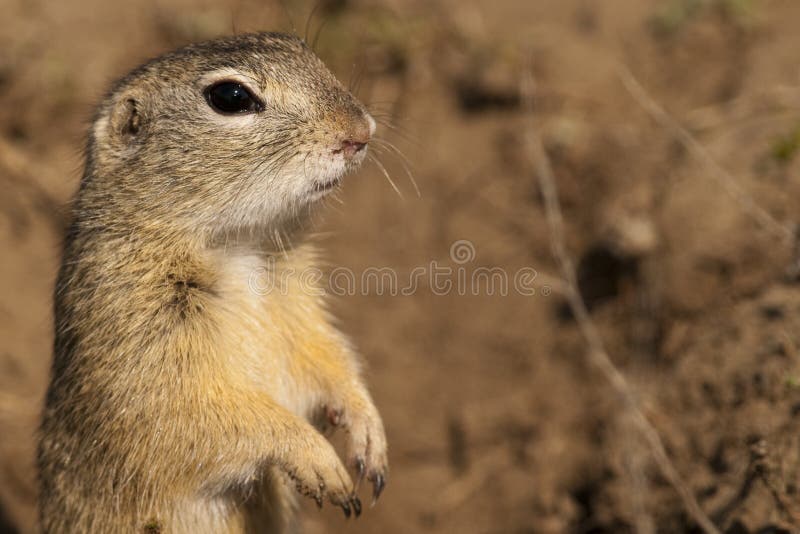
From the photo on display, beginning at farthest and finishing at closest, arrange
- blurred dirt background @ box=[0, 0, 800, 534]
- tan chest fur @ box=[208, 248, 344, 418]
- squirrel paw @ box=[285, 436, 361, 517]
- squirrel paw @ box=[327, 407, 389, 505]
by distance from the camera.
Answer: blurred dirt background @ box=[0, 0, 800, 534] → squirrel paw @ box=[327, 407, 389, 505] → tan chest fur @ box=[208, 248, 344, 418] → squirrel paw @ box=[285, 436, 361, 517]

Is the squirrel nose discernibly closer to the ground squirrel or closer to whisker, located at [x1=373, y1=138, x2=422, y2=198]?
the ground squirrel

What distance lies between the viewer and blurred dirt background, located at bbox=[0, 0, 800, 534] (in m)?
5.50

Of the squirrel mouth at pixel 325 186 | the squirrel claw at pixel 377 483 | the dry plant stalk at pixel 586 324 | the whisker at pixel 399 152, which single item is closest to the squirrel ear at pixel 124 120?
the squirrel mouth at pixel 325 186

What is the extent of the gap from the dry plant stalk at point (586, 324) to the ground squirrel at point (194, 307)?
1.56m

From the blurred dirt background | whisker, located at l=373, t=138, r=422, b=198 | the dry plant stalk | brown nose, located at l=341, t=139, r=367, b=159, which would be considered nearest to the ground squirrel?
brown nose, located at l=341, t=139, r=367, b=159

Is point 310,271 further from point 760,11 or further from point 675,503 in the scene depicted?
point 760,11

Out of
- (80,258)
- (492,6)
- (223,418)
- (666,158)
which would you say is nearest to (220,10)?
(492,6)

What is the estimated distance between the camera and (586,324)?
228 inches

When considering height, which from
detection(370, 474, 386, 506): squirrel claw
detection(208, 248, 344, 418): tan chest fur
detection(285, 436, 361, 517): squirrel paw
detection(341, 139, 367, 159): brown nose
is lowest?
detection(370, 474, 386, 506): squirrel claw

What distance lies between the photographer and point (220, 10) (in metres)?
8.22

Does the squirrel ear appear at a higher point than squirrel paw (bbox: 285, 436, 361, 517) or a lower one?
higher

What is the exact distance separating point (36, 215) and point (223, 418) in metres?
4.09

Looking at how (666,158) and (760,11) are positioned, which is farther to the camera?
(760,11)

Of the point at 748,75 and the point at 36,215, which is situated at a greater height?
the point at 748,75
